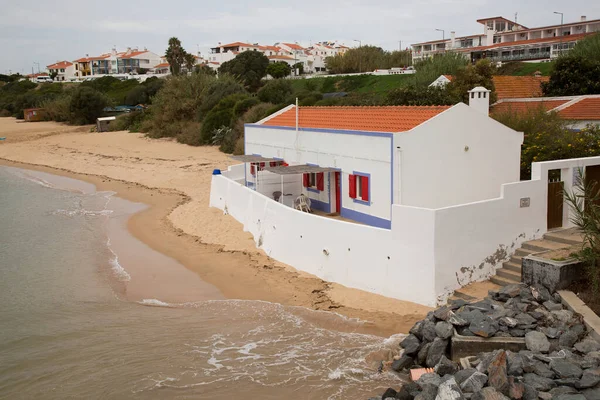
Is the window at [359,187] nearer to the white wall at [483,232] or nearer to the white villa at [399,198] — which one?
the white villa at [399,198]

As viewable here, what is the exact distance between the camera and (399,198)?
15531 mm

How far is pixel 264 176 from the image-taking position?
2156 centimetres

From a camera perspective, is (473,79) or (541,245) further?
(473,79)

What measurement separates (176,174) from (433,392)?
2759 centimetres

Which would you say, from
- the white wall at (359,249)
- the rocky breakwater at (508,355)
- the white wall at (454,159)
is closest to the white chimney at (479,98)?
the white wall at (454,159)

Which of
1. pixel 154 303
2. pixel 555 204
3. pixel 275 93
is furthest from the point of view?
pixel 275 93

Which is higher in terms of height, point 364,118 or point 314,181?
point 364,118

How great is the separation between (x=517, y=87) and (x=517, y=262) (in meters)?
23.7

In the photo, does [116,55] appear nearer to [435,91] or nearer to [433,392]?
[435,91]

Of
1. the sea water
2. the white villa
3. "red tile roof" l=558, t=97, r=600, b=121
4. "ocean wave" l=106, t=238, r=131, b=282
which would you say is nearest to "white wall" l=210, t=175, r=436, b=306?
the white villa

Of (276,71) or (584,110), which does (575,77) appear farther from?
(276,71)

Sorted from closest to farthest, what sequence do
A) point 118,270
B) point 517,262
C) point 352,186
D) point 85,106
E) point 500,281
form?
point 500,281, point 517,262, point 352,186, point 118,270, point 85,106

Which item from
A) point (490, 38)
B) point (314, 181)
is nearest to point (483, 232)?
point (314, 181)

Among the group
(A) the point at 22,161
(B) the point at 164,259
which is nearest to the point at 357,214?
(B) the point at 164,259
